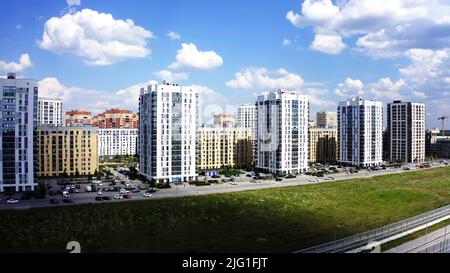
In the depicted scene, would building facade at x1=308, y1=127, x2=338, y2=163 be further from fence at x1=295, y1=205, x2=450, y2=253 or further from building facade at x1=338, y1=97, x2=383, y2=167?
fence at x1=295, y1=205, x2=450, y2=253

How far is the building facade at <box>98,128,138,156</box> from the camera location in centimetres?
1806

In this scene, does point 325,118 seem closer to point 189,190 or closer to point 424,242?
point 189,190

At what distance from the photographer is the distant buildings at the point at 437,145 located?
19625 mm

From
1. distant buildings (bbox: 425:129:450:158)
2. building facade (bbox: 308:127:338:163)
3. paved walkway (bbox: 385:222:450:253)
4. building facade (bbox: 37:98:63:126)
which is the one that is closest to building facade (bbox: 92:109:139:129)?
building facade (bbox: 37:98:63:126)

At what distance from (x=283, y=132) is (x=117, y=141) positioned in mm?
9399

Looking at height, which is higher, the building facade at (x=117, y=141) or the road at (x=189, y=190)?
the building facade at (x=117, y=141)

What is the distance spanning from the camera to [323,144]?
1680cm

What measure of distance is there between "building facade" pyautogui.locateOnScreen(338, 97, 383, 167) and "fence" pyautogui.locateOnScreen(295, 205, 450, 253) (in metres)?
9.79

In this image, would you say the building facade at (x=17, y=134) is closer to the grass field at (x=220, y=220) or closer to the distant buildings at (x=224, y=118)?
the grass field at (x=220, y=220)

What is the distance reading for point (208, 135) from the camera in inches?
531

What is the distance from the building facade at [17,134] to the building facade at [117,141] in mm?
9390

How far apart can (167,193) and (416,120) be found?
43.2ft

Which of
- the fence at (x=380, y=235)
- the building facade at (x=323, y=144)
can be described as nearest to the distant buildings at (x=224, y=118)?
the building facade at (x=323, y=144)
